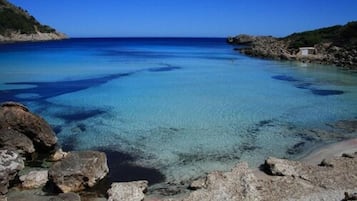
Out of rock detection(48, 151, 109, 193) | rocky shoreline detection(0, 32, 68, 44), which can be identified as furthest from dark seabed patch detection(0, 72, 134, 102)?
rocky shoreline detection(0, 32, 68, 44)

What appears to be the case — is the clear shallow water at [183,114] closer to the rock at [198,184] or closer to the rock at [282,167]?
the rock at [198,184]

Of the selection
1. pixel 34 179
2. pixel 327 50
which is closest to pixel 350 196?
pixel 34 179

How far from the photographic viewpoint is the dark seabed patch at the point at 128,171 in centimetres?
1238

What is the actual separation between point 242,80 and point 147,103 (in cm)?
1357

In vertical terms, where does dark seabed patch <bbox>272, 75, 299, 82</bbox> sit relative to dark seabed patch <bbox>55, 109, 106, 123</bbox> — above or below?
above

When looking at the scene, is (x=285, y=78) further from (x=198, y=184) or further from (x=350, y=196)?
(x=350, y=196)

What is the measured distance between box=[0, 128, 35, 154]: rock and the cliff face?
350 ft

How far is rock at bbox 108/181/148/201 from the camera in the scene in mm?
10422

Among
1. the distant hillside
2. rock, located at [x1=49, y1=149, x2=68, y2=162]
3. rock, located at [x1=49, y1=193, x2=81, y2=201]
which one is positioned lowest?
rock, located at [x1=49, y1=149, x2=68, y2=162]

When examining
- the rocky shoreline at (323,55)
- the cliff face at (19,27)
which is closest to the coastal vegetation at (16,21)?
the cliff face at (19,27)

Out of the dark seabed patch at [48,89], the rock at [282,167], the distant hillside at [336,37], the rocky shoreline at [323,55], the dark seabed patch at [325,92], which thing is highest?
the distant hillside at [336,37]

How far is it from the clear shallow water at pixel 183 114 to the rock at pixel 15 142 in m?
1.98

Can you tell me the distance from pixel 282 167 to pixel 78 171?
602 centimetres

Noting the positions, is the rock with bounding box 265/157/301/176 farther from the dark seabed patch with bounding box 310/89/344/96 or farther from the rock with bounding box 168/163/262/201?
the dark seabed patch with bounding box 310/89/344/96
